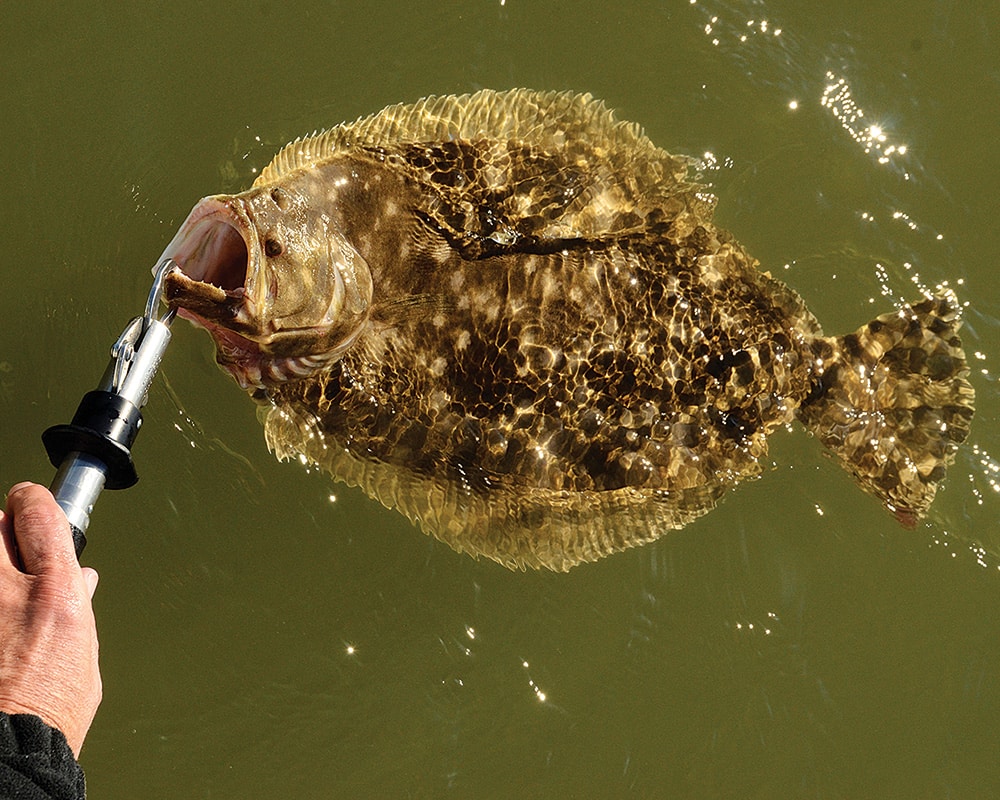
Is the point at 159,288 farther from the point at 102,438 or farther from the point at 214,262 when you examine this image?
the point at 102,438

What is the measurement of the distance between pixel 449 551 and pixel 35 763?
2.16 m

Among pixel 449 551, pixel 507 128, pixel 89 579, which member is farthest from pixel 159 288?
pixel 449 551

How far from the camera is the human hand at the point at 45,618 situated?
6.54ft

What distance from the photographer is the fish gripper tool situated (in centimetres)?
213

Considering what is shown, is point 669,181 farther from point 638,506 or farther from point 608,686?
point 608,686

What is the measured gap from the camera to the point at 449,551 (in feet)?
12.7

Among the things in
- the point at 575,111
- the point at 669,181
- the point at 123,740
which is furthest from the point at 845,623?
the point at 123,740

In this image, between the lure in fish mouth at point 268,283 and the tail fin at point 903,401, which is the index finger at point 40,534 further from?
the tail fin at point 903,401

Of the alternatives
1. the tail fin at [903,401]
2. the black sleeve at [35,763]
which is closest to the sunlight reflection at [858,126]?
the tail fin at [903,401]

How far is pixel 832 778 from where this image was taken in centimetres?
378

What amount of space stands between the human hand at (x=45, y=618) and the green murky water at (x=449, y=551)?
1.71 meters

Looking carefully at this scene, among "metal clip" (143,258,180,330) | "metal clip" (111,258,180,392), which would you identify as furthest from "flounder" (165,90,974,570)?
"metal clip" (111,258,180,392)

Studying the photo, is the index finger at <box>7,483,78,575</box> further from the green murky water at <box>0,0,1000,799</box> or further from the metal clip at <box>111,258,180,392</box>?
the green murky water at <box>0,0,1000,799</box>

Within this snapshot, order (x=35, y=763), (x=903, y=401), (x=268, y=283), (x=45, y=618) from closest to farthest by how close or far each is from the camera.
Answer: (x=35, y=763)
(x=45, y=618)
(x=268, y=283)
(x=903, y=401)
